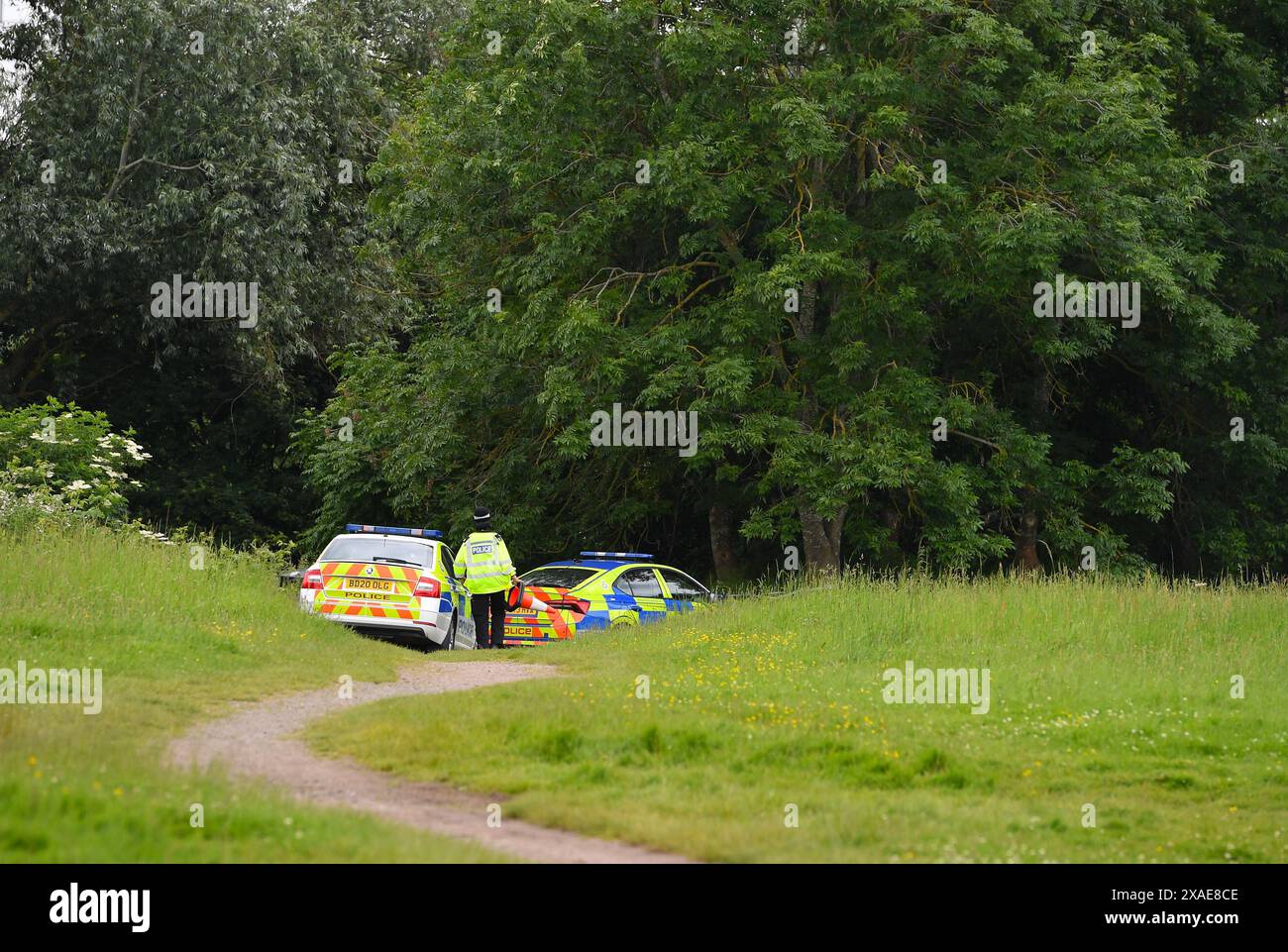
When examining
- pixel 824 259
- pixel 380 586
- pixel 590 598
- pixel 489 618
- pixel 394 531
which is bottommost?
pixel 489 618

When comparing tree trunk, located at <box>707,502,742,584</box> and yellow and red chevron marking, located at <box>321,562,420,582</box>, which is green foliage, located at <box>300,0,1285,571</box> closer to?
tree trunk, located at <box>707,502,742,584</box>

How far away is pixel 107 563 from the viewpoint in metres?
17.6

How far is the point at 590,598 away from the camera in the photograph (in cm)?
2159

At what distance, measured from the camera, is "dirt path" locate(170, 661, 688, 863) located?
859cm

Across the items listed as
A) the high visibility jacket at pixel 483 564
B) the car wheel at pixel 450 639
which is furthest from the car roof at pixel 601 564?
the high visibility jacket at pixel 483 564

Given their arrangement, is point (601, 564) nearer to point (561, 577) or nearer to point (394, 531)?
point (561, 577)

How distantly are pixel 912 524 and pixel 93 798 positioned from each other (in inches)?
833

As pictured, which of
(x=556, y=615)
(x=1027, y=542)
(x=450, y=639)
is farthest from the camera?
(x=1027, y=542)

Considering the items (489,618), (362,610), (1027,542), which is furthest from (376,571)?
(1027,542)

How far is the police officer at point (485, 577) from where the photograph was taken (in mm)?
19156

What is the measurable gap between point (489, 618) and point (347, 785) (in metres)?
9.97
